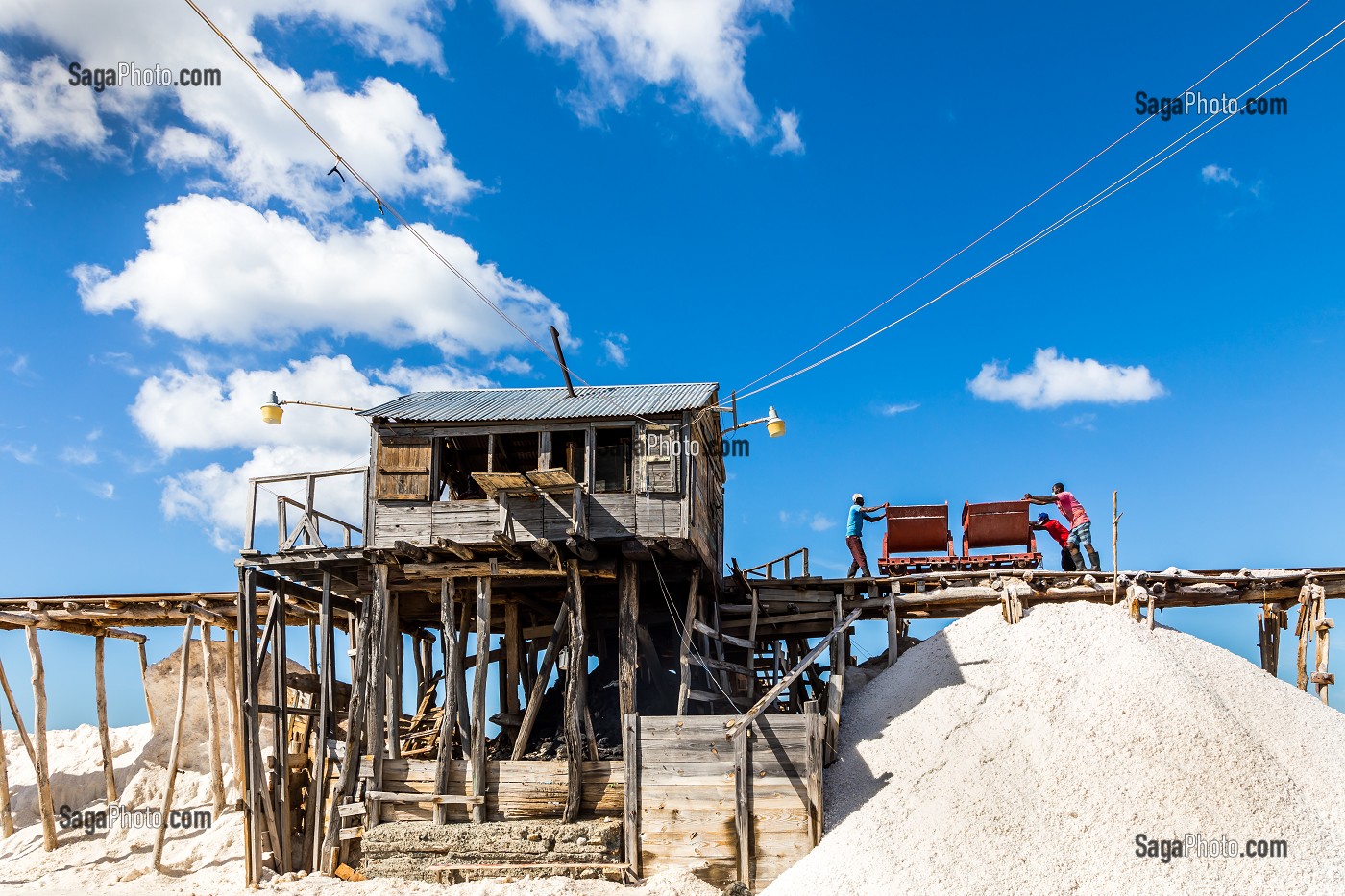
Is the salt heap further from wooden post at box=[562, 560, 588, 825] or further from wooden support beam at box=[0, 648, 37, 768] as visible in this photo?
wooden support beam at box=[0, 648, 37, 768]

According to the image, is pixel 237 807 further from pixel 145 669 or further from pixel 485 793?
pixel 485 793

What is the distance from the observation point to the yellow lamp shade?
23562 millimetres

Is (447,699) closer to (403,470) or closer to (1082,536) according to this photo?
(403,470)

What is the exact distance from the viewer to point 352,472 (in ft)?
84.4

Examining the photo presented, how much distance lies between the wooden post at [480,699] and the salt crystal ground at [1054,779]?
2010mm

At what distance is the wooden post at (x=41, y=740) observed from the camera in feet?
92.8

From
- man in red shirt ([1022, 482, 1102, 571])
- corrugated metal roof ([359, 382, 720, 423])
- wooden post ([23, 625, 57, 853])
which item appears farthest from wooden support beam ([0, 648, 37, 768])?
man in red shirt ([1022, 482, 1102, 571])

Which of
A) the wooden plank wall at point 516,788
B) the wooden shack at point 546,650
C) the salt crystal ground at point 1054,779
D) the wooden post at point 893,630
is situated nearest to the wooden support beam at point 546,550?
the wooden shack at point 546,650

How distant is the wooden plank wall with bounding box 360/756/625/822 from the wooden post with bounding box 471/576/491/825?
0.77 feet

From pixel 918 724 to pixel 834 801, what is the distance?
8.91ft

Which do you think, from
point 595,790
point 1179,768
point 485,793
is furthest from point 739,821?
point 1179,768

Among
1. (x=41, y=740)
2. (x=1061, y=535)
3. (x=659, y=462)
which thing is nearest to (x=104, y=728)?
(x=41, y=740)

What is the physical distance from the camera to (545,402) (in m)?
26.6

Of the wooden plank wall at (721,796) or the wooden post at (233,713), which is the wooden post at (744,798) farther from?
the wooden post at (233,713)
